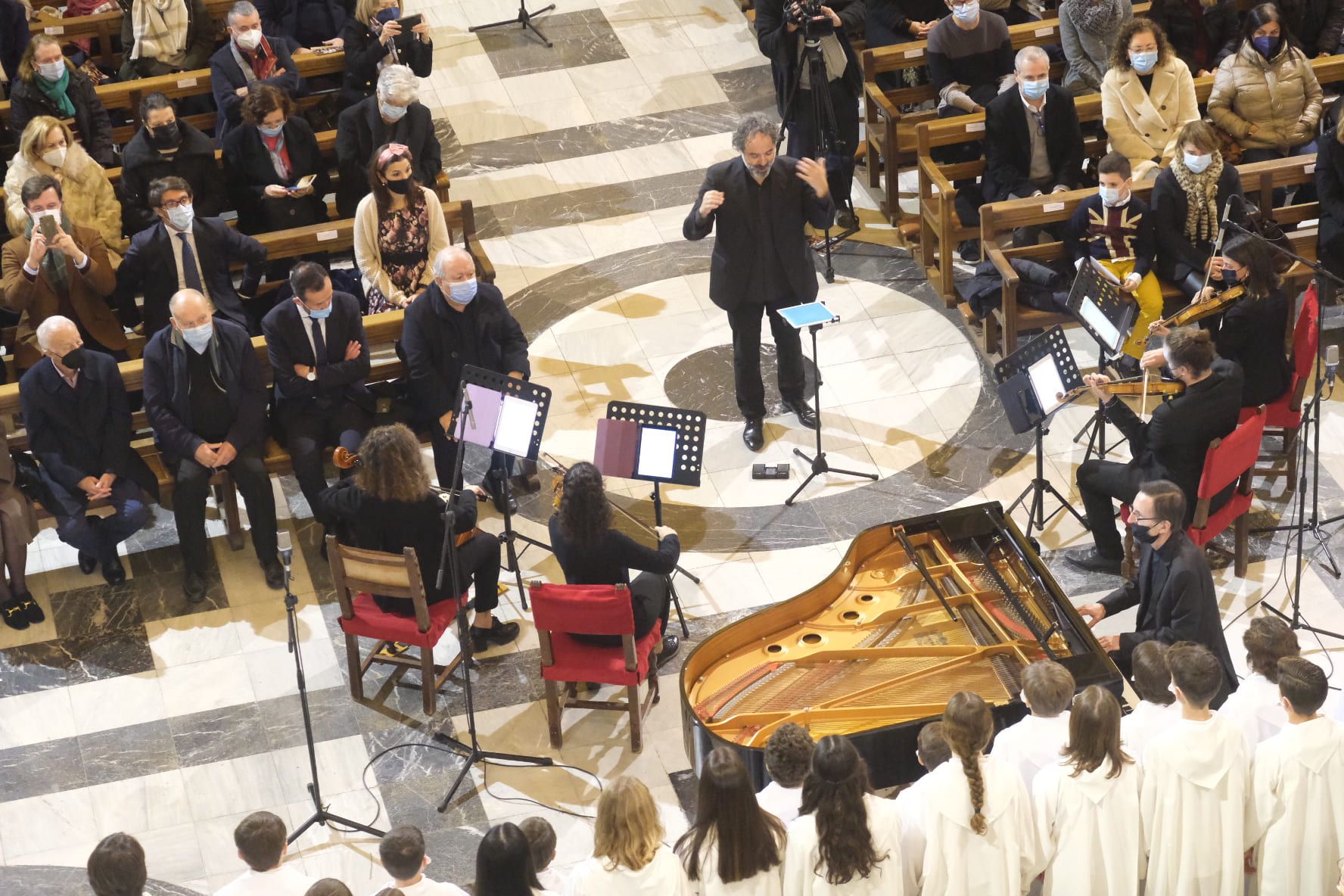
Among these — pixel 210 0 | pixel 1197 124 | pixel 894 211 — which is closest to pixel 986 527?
pixel 1197 124

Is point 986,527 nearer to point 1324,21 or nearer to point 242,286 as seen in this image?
point 242,286

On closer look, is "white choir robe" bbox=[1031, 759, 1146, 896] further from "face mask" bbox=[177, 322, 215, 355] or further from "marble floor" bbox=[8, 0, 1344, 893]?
"face mask" bbox=[177, 322, 215, 355]

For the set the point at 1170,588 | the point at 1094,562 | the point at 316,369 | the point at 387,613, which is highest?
the point at 1170,588

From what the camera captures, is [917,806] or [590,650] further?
[590,650]

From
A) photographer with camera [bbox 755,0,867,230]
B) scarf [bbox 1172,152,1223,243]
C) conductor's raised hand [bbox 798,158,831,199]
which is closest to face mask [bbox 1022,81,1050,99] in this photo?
scarf [bbox 1172,152,1223,243]

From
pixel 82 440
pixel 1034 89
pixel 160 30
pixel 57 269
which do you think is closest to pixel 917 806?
pixel 82 440

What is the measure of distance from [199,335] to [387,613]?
5.13 feet

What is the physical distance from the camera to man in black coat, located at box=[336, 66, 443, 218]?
376 inches

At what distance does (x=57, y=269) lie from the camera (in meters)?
8.50

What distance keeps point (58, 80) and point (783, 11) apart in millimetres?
3927

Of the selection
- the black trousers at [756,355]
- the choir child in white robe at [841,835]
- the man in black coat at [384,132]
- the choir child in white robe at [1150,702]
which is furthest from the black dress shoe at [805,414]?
the choir child in white robe at [841,835]

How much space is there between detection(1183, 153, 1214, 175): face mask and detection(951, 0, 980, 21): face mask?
187 cm

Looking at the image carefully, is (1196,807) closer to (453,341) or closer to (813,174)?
(813,174)

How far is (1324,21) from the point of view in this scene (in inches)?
417
